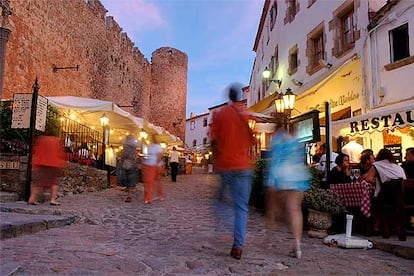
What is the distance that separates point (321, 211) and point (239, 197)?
2142mm

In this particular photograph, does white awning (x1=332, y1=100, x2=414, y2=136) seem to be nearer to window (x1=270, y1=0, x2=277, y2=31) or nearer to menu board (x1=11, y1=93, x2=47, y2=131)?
menu board (x1=11, y1=93, x2=47, y2=131)

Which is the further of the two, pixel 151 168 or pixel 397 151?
pixel 397 151

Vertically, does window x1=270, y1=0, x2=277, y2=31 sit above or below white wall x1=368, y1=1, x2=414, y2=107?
above

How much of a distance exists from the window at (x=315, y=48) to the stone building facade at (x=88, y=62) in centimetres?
1069

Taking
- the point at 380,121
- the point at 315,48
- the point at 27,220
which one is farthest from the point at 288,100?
the point at 27,220

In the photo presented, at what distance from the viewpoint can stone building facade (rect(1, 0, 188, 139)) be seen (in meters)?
14.0

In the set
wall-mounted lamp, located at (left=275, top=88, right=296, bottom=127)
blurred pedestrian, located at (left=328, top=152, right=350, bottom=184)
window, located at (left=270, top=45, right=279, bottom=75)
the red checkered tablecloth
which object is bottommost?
the red checkered tablecloth

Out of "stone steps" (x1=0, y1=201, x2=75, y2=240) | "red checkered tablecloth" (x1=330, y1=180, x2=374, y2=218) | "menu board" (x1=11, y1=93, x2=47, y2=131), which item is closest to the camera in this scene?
"stone steps" (x1=0, y1=201, x2=75, y2=240)

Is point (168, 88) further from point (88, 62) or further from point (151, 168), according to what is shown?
point (151, 168)

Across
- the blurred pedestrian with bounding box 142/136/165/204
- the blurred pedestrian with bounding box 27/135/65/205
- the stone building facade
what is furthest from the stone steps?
the stone building facade

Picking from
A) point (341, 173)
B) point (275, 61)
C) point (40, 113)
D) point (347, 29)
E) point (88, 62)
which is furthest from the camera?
point (88, 62)

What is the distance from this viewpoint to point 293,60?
52.4ft

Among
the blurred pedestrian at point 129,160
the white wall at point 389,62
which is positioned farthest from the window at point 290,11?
the blurred pedestrian at point 129,160

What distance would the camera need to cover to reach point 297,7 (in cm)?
1541
